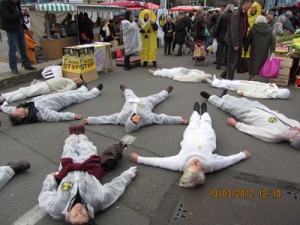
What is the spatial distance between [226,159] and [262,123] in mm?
1283

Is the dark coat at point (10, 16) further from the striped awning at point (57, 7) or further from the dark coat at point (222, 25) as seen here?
the dark coat at point (222, 25)

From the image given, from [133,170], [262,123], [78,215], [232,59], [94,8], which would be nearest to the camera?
[78,215]

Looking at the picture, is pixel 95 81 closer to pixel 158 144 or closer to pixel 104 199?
pixel 158 144

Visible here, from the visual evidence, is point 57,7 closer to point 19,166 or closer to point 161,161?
point 19,166

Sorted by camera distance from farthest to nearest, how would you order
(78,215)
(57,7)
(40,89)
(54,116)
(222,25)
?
1. (57,7)
2. (222,25)
3. (40,89)
4. (54,116)
5. (78,215)

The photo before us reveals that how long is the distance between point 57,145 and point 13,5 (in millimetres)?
4513

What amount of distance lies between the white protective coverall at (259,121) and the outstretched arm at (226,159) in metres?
0.66

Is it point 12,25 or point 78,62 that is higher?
point 12,25

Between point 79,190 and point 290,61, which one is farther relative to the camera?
point 290,61

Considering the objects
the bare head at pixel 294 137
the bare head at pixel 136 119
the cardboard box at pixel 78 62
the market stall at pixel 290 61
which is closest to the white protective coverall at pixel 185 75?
the market stall at pixel 290 61

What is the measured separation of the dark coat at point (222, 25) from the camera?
27.1ft

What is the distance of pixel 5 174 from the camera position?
319 centimetres

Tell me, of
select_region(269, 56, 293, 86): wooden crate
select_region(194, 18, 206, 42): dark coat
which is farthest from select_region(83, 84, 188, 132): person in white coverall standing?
select_region(194, 18, 206, 42): dark coat

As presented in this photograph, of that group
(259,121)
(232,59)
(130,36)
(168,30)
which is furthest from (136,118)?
(168,30)
